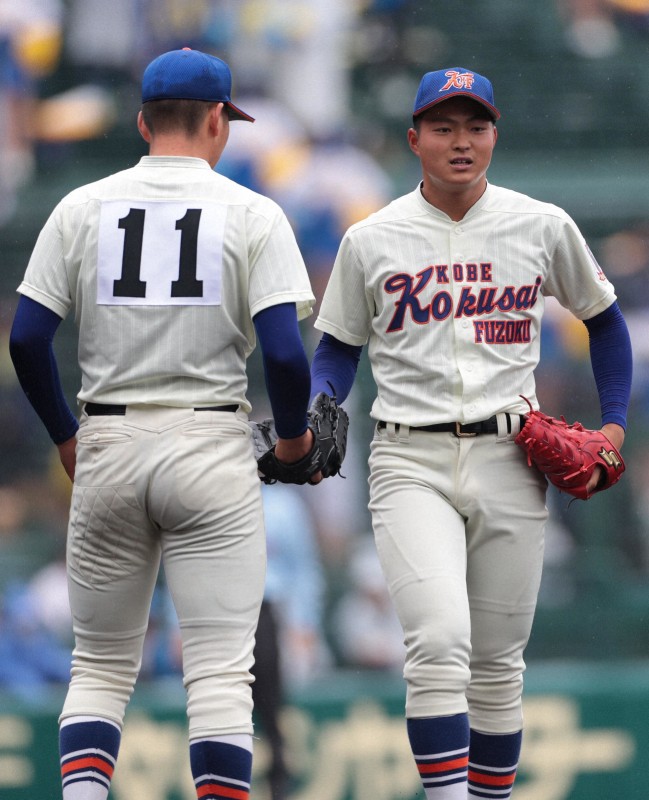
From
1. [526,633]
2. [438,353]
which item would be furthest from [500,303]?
[526,633]

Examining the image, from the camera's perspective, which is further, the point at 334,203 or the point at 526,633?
the point at 334,203

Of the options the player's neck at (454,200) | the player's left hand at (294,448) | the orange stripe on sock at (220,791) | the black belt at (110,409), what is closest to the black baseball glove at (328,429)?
the player's left hand at (294,448)

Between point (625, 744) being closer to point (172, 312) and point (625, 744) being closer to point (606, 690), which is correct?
point (606, 690)

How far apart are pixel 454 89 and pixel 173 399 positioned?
94 centimetres

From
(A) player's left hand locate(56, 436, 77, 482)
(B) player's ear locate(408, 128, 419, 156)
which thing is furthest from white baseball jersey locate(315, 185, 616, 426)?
(A) player's left hand locate(56, 436, 77, 482)

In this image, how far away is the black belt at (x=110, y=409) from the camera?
9.23 feet

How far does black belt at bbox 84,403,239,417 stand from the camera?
9.23 feet

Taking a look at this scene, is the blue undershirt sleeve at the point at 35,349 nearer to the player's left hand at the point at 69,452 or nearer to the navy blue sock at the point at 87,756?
the player's left hand at the point at 69,452

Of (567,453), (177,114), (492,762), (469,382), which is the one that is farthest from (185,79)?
(492,762)

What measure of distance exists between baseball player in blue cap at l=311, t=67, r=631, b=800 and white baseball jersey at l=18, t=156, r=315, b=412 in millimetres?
365

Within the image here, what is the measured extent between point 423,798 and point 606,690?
0.77 metres

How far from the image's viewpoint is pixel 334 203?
588 cm

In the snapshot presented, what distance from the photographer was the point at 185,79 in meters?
2.84

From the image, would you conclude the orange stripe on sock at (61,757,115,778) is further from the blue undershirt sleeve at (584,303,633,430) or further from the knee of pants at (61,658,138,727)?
the blue undershirt sleeve at (584,303,633,430)
